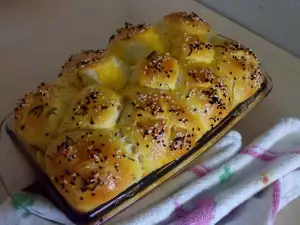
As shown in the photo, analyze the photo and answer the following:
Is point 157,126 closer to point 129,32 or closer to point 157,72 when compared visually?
point 157,72

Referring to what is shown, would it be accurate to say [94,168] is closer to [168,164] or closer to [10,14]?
[168,164]

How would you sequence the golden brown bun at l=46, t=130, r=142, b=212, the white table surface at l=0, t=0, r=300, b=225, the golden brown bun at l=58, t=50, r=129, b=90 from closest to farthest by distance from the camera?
the golden brown bun at l=46, t=130, r=142, b=212 → the golden brown bun at l=58, t=50, r=129, b=90 → the white table surface at l=0, t=0, r=300, b=225

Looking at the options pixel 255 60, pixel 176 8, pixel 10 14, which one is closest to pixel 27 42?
pixel 10 14

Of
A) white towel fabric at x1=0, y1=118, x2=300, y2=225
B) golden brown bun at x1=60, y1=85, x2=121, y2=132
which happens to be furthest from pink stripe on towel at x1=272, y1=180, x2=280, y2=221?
golden brown bun at x1=60, y1=85, x2=121, y2=132

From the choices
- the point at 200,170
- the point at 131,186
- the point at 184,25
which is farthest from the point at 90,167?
the point at 184,25

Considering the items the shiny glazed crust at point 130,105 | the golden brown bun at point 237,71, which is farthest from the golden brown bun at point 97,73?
the golden brown bun at point 237,71

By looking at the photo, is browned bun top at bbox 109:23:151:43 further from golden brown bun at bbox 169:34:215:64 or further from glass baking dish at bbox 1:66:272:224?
glass baking dish at bbox 1:66:272:224
